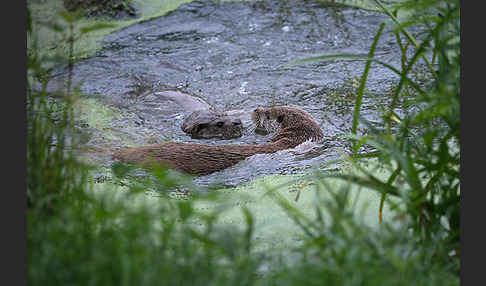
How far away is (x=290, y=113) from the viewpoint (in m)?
5.09

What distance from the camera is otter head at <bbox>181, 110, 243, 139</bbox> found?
5.27 m

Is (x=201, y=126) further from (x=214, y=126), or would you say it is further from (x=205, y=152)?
(x=205, y=152)

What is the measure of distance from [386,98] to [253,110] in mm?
1409

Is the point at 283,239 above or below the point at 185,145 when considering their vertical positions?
below

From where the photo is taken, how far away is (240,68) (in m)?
6.66

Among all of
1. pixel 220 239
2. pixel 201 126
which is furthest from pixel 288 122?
pixel 220 239

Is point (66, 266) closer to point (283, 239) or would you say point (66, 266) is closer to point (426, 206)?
point (283, 239)

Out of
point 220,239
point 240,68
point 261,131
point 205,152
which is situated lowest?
point 220,239

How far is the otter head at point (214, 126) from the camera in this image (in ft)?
17.3

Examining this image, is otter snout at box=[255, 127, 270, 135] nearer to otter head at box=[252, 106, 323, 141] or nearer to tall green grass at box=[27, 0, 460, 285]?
otter head at box=[252, 106, 323, 141]

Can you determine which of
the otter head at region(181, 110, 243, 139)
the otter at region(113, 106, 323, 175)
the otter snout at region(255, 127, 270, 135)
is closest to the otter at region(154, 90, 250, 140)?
the otter head at region(181, 110, 243, 139)

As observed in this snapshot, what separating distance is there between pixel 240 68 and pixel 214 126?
5.28 feet

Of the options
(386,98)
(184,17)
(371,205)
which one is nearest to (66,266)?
(371,205)

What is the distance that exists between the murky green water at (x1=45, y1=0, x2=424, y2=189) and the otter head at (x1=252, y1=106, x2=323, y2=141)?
5.6 inches
